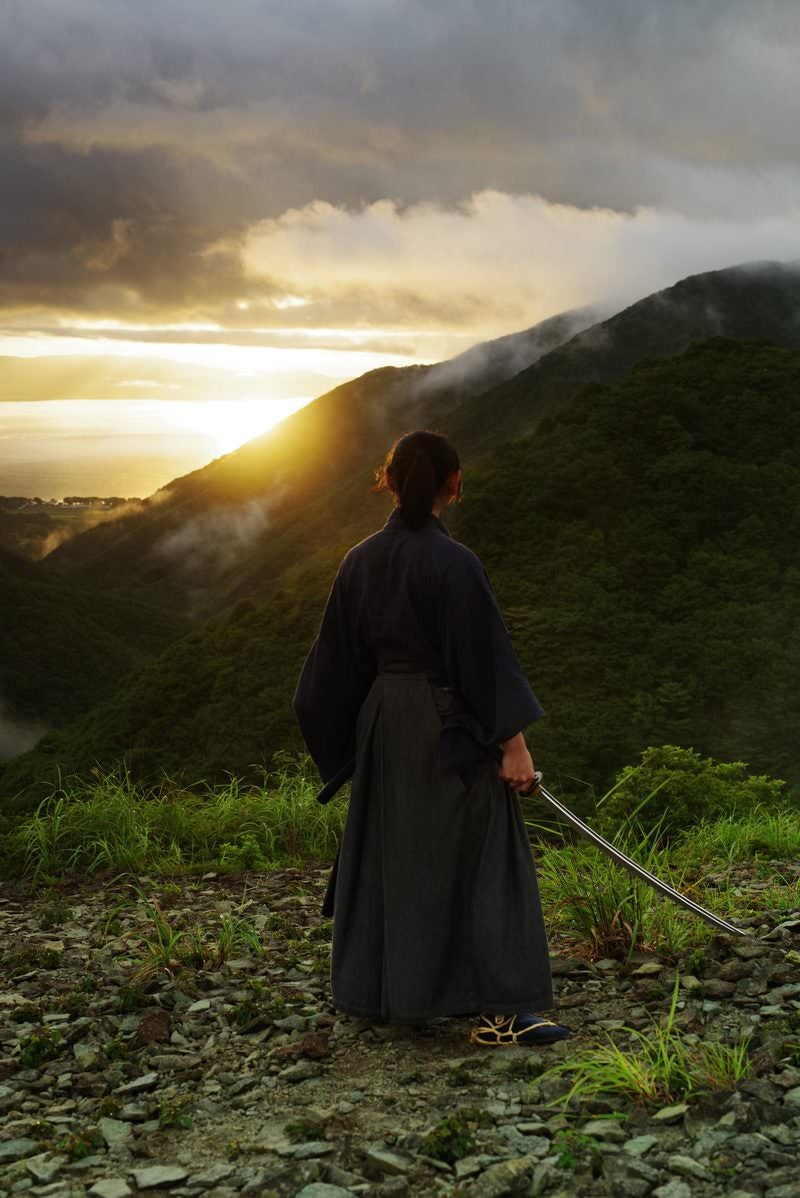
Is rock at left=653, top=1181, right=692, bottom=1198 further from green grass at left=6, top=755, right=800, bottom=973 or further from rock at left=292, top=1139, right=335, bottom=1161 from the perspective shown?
green grass at left=6, top=755, right=800, bottom=973

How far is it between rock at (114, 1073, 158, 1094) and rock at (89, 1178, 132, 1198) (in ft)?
2.27

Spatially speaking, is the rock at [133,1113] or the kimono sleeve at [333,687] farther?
the kimono sleeve at [333,687]

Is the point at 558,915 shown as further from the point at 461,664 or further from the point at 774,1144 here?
the point at 774,1144

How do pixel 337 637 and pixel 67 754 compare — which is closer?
pixel 337 637

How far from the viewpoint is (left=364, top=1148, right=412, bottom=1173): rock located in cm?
297

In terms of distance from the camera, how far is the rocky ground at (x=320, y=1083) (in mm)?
2945

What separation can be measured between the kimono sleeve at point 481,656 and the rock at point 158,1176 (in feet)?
5.26

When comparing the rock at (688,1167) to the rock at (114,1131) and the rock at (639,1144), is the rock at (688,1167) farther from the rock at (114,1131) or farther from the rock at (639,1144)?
the rock at (114,1131)

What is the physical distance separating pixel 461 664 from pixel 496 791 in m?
0.48

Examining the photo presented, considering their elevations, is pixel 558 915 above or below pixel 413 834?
below

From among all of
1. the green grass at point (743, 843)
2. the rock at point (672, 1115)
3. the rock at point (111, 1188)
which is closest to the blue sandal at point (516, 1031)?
the rock at point (672, 1115)

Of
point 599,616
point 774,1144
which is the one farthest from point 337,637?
point 599,616

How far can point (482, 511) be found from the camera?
85.4 feet

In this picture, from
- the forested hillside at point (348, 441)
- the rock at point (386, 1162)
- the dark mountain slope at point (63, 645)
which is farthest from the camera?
the dark mountain slope at point (63, 645)
